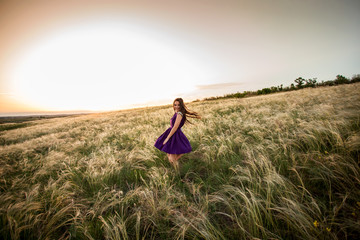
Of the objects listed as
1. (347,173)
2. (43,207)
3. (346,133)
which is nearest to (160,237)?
(43,207)

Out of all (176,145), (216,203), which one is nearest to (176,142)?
(176,145)

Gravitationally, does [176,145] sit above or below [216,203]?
above

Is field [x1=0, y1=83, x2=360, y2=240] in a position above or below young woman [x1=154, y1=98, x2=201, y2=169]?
below

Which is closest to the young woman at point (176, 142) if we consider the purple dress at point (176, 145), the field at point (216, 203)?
the purple dress at point (176, 145)

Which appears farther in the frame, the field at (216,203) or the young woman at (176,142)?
the young woman at (176,142)

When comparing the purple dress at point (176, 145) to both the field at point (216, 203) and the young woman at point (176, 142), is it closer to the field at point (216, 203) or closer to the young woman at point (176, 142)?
the young woman at point (176, 142)

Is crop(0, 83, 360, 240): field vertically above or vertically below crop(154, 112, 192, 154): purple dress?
below

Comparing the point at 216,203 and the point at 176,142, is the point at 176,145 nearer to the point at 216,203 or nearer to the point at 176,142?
the point at 176,142

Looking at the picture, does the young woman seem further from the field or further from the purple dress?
the field

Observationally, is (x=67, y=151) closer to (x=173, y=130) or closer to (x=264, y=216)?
(x=173, y=130)

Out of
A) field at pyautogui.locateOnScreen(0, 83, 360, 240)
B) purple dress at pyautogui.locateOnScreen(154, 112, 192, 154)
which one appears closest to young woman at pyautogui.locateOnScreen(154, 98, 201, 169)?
purple dress at pyautogui.locateOnScreen(154, 112, 192, 154)

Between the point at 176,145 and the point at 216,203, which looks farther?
the point at 176,145

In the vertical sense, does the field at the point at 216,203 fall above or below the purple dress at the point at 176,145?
below

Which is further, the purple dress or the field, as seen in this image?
the purple dress
